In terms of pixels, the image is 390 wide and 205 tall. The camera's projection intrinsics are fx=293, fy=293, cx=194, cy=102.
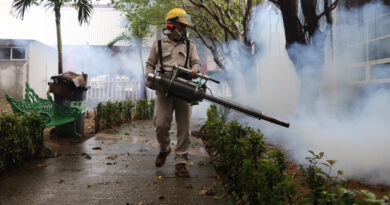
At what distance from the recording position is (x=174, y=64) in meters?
3.89

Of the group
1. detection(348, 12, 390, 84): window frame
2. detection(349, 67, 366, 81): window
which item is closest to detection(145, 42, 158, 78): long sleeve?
detection(348, 12, 390, 84): window frame

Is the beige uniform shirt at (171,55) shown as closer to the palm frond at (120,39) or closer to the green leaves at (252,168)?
the green leaves at (252,168)

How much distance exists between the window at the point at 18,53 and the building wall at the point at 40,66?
378 mm

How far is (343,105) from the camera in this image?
22.4ft

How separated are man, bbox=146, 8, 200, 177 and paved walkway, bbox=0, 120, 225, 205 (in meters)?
0.35

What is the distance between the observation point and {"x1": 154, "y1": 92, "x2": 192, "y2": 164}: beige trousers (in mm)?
3953

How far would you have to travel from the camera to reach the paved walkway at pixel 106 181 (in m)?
2.94

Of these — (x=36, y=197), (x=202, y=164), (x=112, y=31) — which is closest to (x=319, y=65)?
(x=202, y=164)

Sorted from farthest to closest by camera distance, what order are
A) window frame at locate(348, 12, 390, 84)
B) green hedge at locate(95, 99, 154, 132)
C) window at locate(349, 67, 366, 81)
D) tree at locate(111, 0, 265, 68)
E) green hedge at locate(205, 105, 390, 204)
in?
tree at locate(111, 0, 265, 68) < green hedge at locate(95, 99, 154, 132) < window at locate(349, 67, 366, 81) < window frame at locate(348, 12, 390, 84) < green hedge at locate(205, 105, 390, 204)

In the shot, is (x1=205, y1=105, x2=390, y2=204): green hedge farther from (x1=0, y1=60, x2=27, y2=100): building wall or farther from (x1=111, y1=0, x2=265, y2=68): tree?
(x1=0, y1=60, x2=27, y2=100): building wall

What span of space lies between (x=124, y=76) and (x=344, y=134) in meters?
17.8

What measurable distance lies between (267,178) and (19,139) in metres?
3.42

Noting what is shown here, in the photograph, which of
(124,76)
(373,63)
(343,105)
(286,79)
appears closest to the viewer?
(373,63)

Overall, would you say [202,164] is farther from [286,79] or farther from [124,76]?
[124,76]
